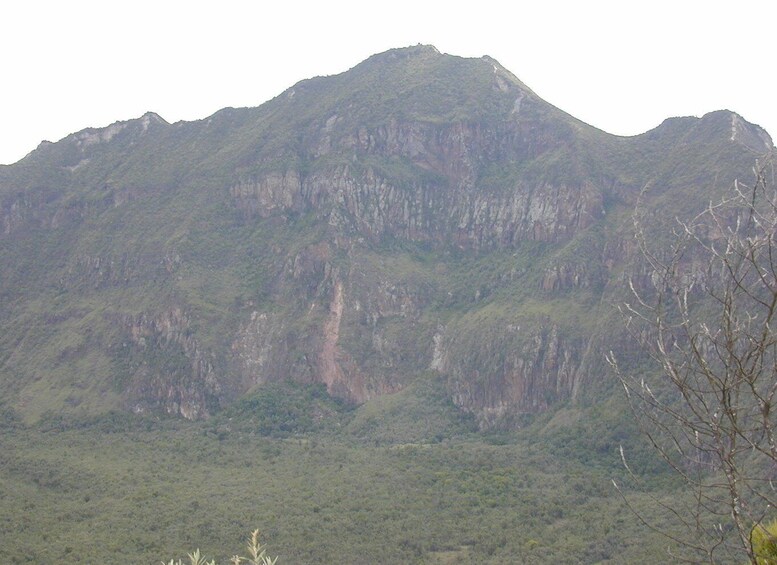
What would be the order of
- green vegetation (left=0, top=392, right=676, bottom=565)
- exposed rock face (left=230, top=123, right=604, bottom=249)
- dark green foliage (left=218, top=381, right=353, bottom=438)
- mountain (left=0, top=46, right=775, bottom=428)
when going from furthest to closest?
exposed rock face (left=230, top=123, right=604, bottom=249)
mountain (left=0, top=46, right=775, bottom=428)
dark green foliage (left=218, top=381, right=353, bottom=438)
green vegetation (left=0, top=392, right=676, bottom=565)

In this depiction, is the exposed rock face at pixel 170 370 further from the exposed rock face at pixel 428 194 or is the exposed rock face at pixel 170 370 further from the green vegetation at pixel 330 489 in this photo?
the exposed rock face at pixel 428 194

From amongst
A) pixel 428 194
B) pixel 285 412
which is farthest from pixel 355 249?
pixel 285 412

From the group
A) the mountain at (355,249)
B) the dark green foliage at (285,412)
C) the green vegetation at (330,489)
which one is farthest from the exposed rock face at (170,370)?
the dark green foliage at (285,412)

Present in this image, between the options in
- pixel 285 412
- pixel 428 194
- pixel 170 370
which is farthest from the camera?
pixel 428 194

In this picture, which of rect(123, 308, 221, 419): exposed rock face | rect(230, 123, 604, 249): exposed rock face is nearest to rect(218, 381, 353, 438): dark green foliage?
rect(123, 308, 221, 419): exposed rock face

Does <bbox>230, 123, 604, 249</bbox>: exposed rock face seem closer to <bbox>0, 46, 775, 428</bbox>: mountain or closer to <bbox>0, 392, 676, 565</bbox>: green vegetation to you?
<bbox>0, 46, 775, 428</bbox>: mountain

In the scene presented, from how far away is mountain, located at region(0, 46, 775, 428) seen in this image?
8894 centimetres

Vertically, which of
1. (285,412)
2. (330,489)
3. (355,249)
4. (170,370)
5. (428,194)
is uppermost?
(428,194)

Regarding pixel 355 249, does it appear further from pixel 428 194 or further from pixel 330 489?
pixel 330 489

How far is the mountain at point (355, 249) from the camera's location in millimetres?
88938

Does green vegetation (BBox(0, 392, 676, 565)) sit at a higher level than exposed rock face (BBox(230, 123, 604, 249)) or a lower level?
lower

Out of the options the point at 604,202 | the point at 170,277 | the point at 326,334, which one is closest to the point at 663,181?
the point at 604,202

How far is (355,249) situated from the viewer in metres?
105

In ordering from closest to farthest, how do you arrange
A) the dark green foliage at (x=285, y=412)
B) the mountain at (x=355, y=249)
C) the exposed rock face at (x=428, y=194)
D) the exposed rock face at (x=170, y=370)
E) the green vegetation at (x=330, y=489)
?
the green vegetation at (x=330, y=489) → the dark green foliage at (x=285, y=412) → the mountain at (x=355, y=249) → the exposed rock face at (x=170, y=370) → the exposed rock face at (x=428, y=194)
